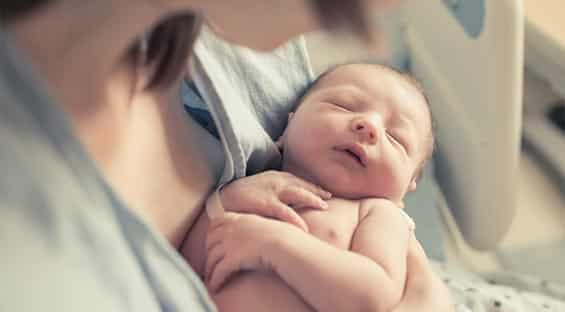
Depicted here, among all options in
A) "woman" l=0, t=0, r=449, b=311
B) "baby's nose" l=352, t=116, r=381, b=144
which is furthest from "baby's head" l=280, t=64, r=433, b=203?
"woman" l=0, t=0, r=449, b=311

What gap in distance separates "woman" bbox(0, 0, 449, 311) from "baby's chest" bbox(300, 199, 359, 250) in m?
0.17

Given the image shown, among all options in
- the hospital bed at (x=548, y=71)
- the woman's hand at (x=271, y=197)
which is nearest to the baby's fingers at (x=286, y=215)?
the woman's hand at (x=271, y=197)

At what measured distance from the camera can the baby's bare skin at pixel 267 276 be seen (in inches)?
24.4

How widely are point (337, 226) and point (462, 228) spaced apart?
1.58 ft

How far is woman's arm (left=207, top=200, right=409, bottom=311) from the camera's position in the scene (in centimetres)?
61

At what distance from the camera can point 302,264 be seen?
0.61m

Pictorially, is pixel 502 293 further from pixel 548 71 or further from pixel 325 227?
pixel 548 71

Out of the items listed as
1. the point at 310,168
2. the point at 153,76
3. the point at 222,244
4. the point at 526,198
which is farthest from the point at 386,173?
the point at 526,198

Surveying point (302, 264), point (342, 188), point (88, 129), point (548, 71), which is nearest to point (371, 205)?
point (342, 188)

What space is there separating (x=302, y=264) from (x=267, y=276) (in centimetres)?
4

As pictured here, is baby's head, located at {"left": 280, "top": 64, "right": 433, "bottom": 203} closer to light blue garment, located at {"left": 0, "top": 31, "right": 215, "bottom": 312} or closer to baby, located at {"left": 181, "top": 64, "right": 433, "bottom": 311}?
baby, located at {"left": 181, "top": 64, "right": 433, "bottom": 311}

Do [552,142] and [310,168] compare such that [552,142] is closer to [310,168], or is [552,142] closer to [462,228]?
[462,228]

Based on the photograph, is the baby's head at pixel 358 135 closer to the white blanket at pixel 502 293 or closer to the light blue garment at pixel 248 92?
the light blue garment at pixel 248 92

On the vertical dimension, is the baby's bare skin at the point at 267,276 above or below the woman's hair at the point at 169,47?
below
